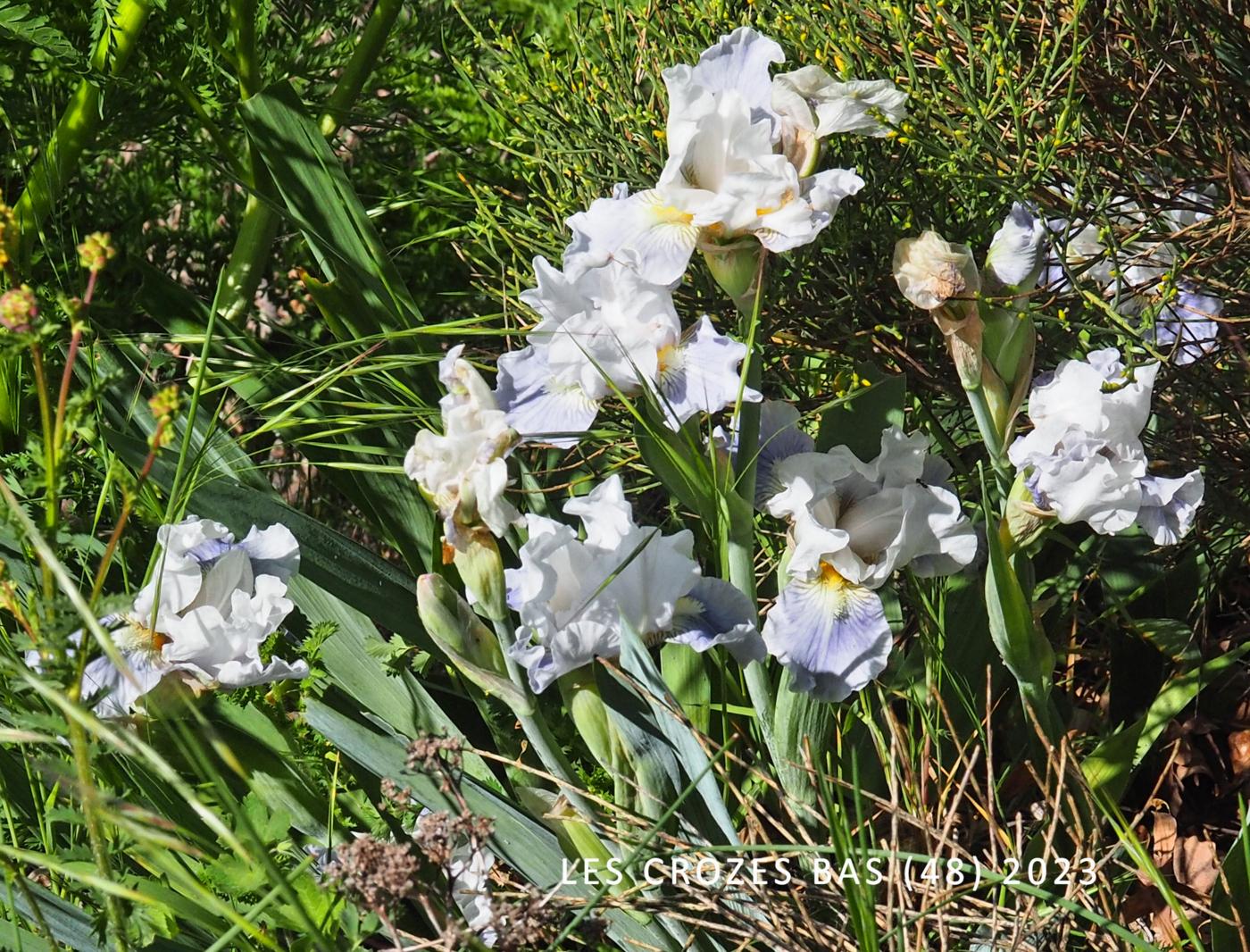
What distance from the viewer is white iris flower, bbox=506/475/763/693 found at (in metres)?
0.71

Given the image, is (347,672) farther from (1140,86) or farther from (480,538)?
(1140,86)

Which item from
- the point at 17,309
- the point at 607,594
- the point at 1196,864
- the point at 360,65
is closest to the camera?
the point at 17,309

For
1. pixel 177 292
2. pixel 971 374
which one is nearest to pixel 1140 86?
pixel 971 374

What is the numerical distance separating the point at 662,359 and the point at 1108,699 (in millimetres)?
655

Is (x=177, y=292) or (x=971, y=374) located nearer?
(x=971, y=374)

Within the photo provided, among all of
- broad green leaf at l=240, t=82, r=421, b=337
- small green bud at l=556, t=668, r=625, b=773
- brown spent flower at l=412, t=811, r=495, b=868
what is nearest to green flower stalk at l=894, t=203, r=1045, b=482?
small green bud at l=556, t=668, r=625, b=773

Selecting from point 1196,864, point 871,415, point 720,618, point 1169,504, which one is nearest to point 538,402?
point 720,618

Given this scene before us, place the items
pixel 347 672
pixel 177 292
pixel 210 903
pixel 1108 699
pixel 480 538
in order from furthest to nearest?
pixel 177 292 → pixel 1108 699 → pixel 347 672 → pixel 480 538 → pixel 210 903

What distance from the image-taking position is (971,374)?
809 mm

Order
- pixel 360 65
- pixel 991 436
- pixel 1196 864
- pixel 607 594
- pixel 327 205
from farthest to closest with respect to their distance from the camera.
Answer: pixel 360 65 → pixel 327 205 → pixel 1196 864 → pixel 991 436 → pixel 607 594

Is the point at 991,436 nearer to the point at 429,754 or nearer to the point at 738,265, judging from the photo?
the point at 738,265

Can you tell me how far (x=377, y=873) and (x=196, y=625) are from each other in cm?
29

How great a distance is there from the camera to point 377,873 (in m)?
0.58

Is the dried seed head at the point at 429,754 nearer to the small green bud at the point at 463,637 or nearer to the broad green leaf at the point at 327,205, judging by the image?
the small green bud at the point at 463,637
